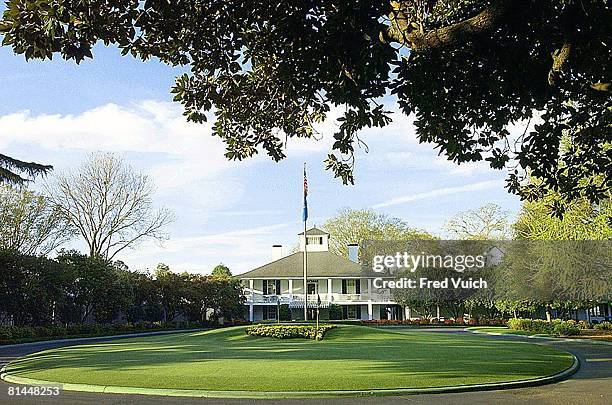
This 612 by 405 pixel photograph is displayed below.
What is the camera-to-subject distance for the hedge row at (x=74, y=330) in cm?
3641

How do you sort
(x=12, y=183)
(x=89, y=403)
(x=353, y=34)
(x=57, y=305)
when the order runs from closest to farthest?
(x=353, y=34), (x=89, y=403), (x=12, y=183), (x=57, y=305)

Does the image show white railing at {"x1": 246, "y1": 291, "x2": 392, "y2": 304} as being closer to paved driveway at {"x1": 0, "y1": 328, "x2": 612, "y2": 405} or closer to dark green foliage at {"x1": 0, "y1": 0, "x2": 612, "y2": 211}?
paved driveway at {"x1": 0, "y1": 328, "x2": 612, "y2": 405}

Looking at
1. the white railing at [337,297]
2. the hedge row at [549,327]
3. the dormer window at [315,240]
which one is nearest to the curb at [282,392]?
the hedge row at [549,327]

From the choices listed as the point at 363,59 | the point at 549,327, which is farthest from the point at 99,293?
the point at 363,59

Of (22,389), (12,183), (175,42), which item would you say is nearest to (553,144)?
(175,42)

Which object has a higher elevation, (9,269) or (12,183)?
(12,183)

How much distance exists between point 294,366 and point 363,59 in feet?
46.3

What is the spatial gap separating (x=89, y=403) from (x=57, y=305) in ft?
106

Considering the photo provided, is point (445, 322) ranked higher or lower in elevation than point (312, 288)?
lower

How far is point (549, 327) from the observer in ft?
145

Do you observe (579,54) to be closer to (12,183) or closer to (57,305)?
(12,183)

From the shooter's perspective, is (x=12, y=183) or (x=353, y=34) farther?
(x=12, y=183)

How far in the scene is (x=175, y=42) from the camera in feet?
25.8

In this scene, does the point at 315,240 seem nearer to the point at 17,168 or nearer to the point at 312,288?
the point at 312,288
